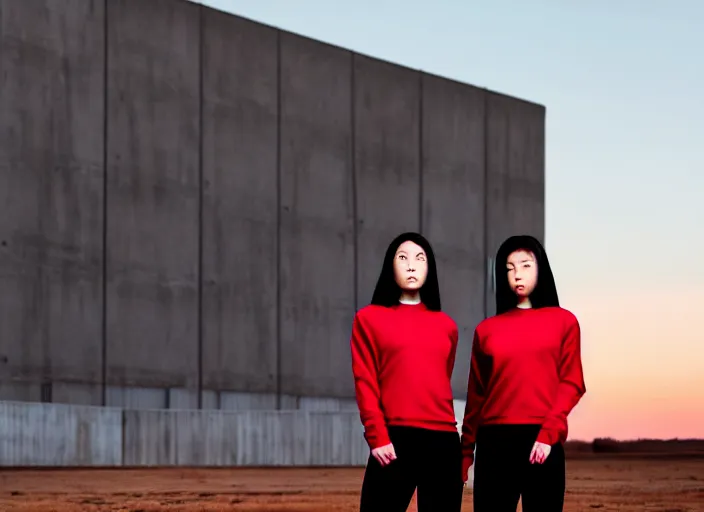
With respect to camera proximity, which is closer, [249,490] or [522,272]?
[522,272]

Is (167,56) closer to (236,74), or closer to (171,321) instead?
(236,74)

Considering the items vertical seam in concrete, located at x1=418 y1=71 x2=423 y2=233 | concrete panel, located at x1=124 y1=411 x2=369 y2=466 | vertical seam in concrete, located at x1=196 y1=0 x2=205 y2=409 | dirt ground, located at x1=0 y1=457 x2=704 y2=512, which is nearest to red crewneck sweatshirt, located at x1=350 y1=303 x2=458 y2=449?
dirt ground, located at x1=0 y1=457 x2=704 y2=512

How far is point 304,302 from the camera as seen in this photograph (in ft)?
104

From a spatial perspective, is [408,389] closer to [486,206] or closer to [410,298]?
[410,298]

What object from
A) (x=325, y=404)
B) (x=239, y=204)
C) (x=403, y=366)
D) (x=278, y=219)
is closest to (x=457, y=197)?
(x=278, y=219)

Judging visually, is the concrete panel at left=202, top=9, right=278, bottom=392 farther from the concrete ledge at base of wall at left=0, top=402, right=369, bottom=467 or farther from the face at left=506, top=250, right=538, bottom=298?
the face at left=506, top=250, right=538, bottom=298

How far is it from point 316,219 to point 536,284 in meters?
27.0

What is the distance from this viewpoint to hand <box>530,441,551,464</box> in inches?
199

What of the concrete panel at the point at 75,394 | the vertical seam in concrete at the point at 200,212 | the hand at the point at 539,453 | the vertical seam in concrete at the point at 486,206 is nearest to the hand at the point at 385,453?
the hand at the point at 539,453

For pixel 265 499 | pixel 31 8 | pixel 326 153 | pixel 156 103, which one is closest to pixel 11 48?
pixel 31 8

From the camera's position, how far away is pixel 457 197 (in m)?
35.4

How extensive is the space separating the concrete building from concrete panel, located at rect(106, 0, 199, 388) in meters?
0.04

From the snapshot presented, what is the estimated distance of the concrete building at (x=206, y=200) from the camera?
26609 mm

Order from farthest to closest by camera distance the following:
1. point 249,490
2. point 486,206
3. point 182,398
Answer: point 486,206
point 182,398
point 249,490
